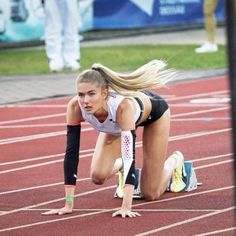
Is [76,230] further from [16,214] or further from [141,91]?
[141,91]

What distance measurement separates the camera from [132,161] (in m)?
7.19

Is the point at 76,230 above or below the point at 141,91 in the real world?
below

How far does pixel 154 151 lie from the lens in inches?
312

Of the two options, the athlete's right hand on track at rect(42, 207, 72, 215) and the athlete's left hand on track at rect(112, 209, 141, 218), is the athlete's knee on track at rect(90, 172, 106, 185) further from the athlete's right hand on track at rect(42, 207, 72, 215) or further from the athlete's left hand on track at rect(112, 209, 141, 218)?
the athlete's left hand on track at rect(112, 209, 141, 218)

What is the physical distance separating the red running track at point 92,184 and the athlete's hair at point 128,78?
0.94 meters

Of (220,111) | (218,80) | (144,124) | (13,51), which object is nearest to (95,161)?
(144,124)

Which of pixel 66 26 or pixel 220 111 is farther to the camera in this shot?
pixel 66 26

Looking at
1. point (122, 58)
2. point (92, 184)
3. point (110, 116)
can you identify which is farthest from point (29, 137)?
point (122, 58)

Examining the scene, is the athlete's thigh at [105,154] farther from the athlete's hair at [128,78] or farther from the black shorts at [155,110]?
the athlete's hair at [128,78]

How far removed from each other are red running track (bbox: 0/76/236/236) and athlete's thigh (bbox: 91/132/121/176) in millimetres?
271

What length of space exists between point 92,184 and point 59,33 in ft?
30.3

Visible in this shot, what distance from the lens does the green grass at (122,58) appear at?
17.9m

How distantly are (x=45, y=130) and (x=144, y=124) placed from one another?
4422mm

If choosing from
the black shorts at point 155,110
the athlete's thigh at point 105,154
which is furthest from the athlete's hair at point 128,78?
the athlete's thigh at point 105,154
